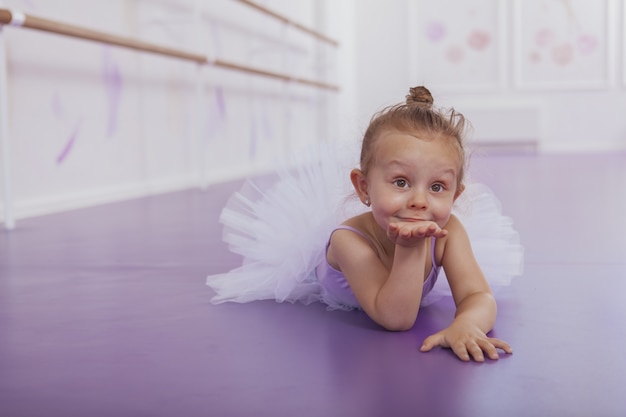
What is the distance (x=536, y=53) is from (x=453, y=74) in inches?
27.1

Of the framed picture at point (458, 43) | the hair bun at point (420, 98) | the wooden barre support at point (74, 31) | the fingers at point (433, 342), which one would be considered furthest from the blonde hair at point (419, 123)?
the framed picture at point (458, 43)

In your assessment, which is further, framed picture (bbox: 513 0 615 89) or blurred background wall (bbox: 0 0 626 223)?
framed picture (bbox: 513 0 615 89)

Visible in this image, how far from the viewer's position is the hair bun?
920mm

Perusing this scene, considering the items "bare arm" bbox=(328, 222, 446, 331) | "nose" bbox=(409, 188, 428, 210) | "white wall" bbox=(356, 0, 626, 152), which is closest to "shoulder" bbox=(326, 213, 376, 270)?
"bare arm" bbox=(328, 222, 446, 331)

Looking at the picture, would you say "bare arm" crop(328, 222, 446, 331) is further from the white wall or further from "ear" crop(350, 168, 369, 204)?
the white wall

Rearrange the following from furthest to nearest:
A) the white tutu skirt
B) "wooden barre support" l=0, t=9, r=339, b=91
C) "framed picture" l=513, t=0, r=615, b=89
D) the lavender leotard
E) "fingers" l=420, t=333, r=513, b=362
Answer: "framed picture" l=513, t=0, r=615, b=89 → "wooden barre support" l=0, t=9, r=339, b=91 → the white tutu skirt → the lavender leotard → "fingers" l=420, t=333, r=513, b=362

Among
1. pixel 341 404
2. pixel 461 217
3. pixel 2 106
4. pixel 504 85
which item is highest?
pixel 504 85

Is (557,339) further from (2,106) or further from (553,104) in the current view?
(553,104)

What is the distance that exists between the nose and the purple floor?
151mm

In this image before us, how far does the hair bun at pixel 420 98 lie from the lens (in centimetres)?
92

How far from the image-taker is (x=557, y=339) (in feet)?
2.78

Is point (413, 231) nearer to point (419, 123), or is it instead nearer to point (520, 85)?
point (419, 123)

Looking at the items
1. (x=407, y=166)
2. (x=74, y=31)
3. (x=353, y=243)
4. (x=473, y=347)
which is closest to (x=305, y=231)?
(x=353, y=243)

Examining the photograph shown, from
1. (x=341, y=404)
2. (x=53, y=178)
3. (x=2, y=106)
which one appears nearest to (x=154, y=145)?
(x=53, y=178)
